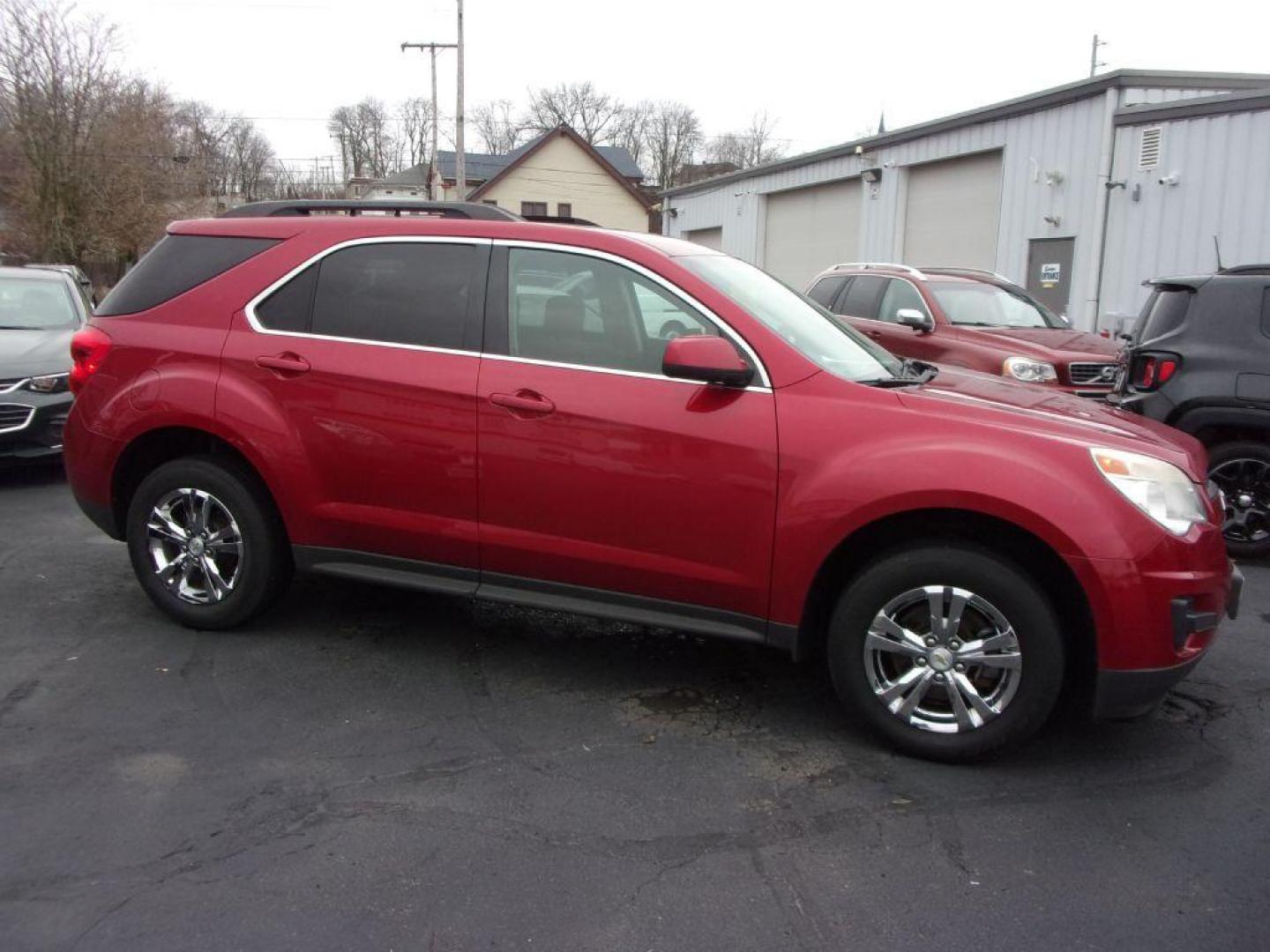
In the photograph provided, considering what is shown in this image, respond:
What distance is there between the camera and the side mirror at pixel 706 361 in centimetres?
347

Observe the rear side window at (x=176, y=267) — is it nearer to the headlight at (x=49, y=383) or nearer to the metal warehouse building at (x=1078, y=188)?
the headlight at (x=49, y=383)

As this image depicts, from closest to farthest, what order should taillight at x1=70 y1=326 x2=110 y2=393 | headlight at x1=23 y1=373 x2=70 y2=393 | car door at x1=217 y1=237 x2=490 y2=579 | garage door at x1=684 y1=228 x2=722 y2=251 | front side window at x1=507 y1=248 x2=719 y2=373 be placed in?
front side window at x1=507 y1=248 x2=719 y2=373 < car door at x1=217 y1=237 x2=490 y2=579 < taillight at x1=70 y1=326 x2=110 y2=393 < headlight at x1=23 y1=373 x2=70 y2=393 < garage door at x1=684 y1=228 x2=722 y2=251

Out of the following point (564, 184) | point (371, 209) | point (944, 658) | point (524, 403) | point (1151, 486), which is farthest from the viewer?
point (564, 184)

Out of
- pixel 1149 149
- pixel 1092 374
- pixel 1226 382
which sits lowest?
pixel 1092 374

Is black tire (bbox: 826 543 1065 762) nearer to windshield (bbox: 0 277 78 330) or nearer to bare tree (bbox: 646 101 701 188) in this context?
windshield (bbox: 0 277 78 330)

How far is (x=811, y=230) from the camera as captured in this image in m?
22.6

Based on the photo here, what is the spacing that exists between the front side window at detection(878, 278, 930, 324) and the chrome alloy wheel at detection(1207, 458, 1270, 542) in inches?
140

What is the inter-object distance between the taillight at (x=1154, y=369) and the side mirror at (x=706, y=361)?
4039 millimetres

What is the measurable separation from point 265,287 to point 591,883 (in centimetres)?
289

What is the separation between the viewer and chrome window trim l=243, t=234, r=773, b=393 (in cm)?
369

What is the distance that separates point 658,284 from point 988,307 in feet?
22.0

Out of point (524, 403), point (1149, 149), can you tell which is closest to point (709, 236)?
point (1149, 149)

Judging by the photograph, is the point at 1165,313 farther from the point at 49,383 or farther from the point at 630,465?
the point at 49,383

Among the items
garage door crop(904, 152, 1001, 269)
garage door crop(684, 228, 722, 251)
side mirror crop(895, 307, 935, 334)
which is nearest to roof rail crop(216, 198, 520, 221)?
side mirror crop(895, 307, 935, 334)
